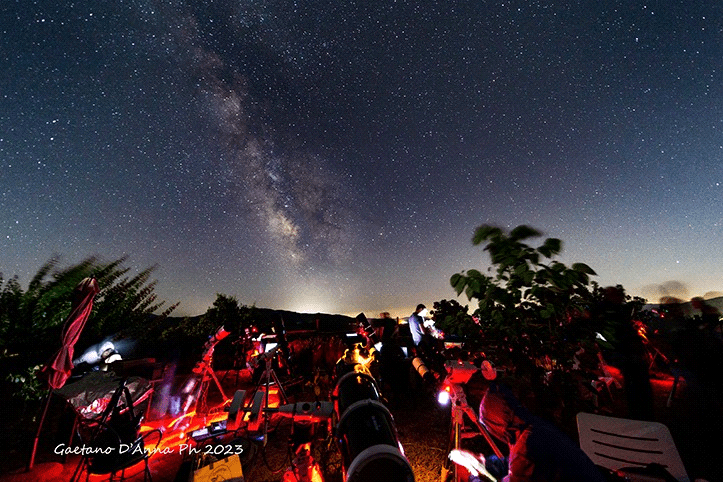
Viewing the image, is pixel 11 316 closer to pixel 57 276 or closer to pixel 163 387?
pixel 57 276

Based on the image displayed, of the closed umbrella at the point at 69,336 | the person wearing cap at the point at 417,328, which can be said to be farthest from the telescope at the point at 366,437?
the closed umbrella at the point at 69,336

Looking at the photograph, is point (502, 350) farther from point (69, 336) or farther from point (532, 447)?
point (69, 336)

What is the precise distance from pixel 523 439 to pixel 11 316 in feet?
55.5

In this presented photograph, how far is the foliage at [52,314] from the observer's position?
9430 millimetres

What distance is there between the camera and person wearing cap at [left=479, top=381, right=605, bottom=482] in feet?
7.79

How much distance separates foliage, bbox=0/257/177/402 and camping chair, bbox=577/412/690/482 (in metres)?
10.0

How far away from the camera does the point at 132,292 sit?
18.3m

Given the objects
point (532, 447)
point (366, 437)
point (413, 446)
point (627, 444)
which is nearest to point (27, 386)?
point (413, 446)

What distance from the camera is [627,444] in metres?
3.92

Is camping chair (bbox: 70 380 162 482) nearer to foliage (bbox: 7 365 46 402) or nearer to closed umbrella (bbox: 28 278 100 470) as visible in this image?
closed umbrella (bbox: 28 278 100 470)

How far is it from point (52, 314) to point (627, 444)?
18558 millimetres

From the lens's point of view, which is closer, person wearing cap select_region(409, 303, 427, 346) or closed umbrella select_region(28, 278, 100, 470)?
closed umbrella select_region(28, 278, 100, 470)

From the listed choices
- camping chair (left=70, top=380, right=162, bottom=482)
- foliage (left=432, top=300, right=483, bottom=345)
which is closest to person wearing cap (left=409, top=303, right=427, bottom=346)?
foliage (left=432, top=300, right=483, bottom=345)

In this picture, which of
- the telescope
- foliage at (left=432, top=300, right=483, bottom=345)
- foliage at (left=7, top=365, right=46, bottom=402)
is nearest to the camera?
the telescope
